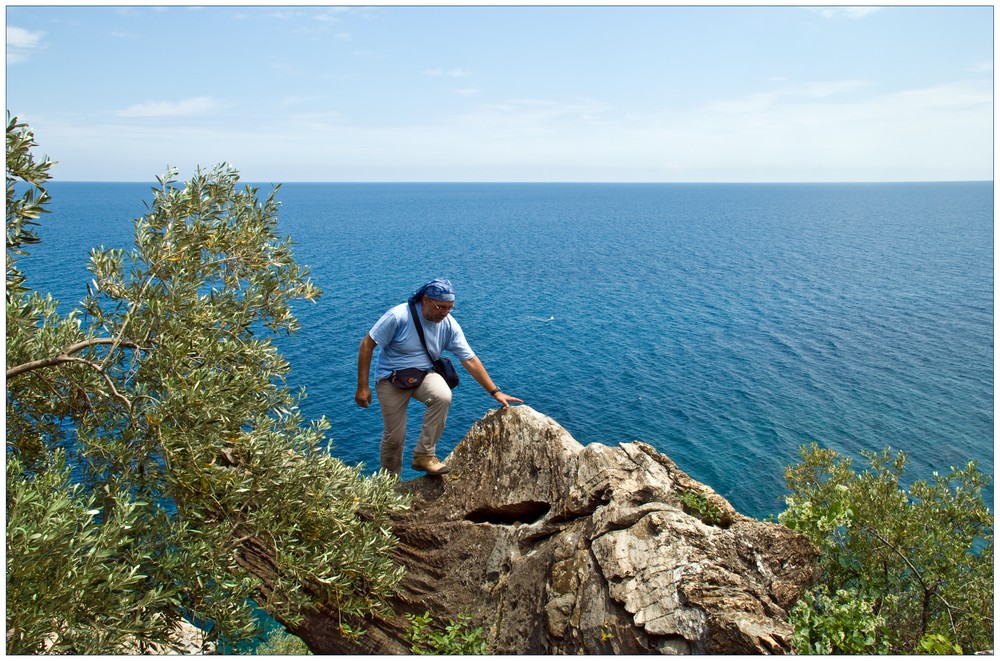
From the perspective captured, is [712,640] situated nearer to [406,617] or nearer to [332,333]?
[406,617]

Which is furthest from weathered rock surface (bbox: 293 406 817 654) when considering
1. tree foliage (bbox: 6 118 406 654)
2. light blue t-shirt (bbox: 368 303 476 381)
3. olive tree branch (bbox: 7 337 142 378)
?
olive tree branch (bbox: 7 337 142 378)

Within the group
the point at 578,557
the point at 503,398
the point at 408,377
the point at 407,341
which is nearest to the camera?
the point at 578,557

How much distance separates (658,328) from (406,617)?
215 ft

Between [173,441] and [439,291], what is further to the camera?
[439,291]

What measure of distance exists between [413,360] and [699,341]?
2438 inches

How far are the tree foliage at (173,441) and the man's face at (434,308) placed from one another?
213cm

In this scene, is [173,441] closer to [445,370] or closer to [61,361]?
[61,361]

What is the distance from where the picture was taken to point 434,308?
12.7m

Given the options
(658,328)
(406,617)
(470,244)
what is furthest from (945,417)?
(470,244)

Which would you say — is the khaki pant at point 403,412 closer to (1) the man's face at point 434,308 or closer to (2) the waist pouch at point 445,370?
(2) the waist pouch at point 445,370

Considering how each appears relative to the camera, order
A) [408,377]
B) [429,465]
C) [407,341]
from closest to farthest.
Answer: [407,341], [408,377], [429,465]

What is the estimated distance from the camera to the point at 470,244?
449ft

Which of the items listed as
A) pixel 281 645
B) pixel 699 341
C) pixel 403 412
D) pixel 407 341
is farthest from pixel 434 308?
pixel 699 341

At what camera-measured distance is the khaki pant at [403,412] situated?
13.6 m
